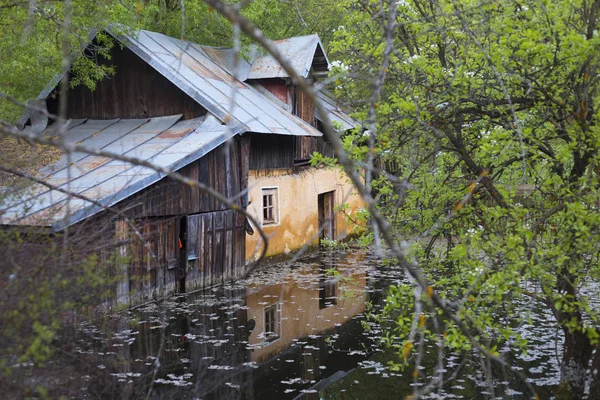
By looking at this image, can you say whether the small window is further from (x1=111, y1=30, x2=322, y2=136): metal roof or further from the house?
(x1=111, y1=30, x2=322, y2=136): metal roof

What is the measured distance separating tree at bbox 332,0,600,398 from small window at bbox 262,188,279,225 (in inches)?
374

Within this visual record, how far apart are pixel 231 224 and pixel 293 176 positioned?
3.74m

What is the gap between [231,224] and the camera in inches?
629

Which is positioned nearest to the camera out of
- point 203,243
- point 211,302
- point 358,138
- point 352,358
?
point 358,138

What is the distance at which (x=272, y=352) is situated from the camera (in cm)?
1026

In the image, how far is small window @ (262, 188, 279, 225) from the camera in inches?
709

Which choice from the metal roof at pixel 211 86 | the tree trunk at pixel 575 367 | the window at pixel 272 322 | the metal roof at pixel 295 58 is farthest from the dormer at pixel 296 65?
the tree trunk at pixel 575 367

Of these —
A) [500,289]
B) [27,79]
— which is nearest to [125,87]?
[27,79]

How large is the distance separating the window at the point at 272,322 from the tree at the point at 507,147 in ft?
11.9

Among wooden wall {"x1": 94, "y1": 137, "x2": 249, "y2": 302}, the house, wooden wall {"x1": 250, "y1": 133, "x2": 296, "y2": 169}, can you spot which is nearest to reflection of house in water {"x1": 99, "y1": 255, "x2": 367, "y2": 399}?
wooden wall {"x1": 94, "y1": 137, "x2": 249, "y2": 302}

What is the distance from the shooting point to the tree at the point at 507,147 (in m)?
6.07

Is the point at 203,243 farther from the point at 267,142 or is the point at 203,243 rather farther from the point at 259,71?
the point at 259,71

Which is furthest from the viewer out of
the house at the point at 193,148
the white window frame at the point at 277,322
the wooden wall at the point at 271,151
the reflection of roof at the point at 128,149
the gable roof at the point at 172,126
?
the wooden wall at the point at 271,151

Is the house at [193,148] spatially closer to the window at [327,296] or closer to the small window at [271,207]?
the small window at [271,207]
